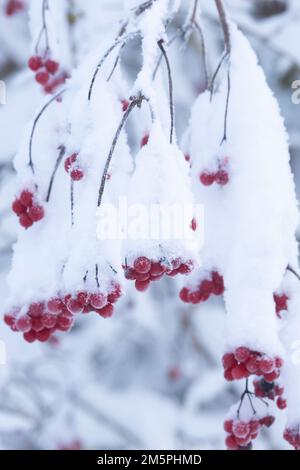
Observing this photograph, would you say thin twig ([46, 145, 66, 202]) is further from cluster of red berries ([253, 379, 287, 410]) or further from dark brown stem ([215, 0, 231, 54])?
cluster of red berries ([253, 379, 287, 410])

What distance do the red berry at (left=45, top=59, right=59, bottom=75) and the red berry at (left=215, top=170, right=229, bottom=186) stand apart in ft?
2.17

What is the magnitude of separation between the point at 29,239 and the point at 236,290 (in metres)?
0.52

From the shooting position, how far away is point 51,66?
5.83 feet

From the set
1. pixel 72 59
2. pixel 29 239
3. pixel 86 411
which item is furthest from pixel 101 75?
pixel 86 411

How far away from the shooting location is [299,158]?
176 inches

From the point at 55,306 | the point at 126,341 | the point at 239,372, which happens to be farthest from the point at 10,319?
the point at 126,341

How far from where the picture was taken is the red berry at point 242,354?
1.26 meters

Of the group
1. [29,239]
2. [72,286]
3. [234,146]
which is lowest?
[72,286]

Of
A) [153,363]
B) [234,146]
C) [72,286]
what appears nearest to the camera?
[72,286]

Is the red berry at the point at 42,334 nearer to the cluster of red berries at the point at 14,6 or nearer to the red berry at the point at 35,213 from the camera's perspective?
the red berry at the point at 35,213
